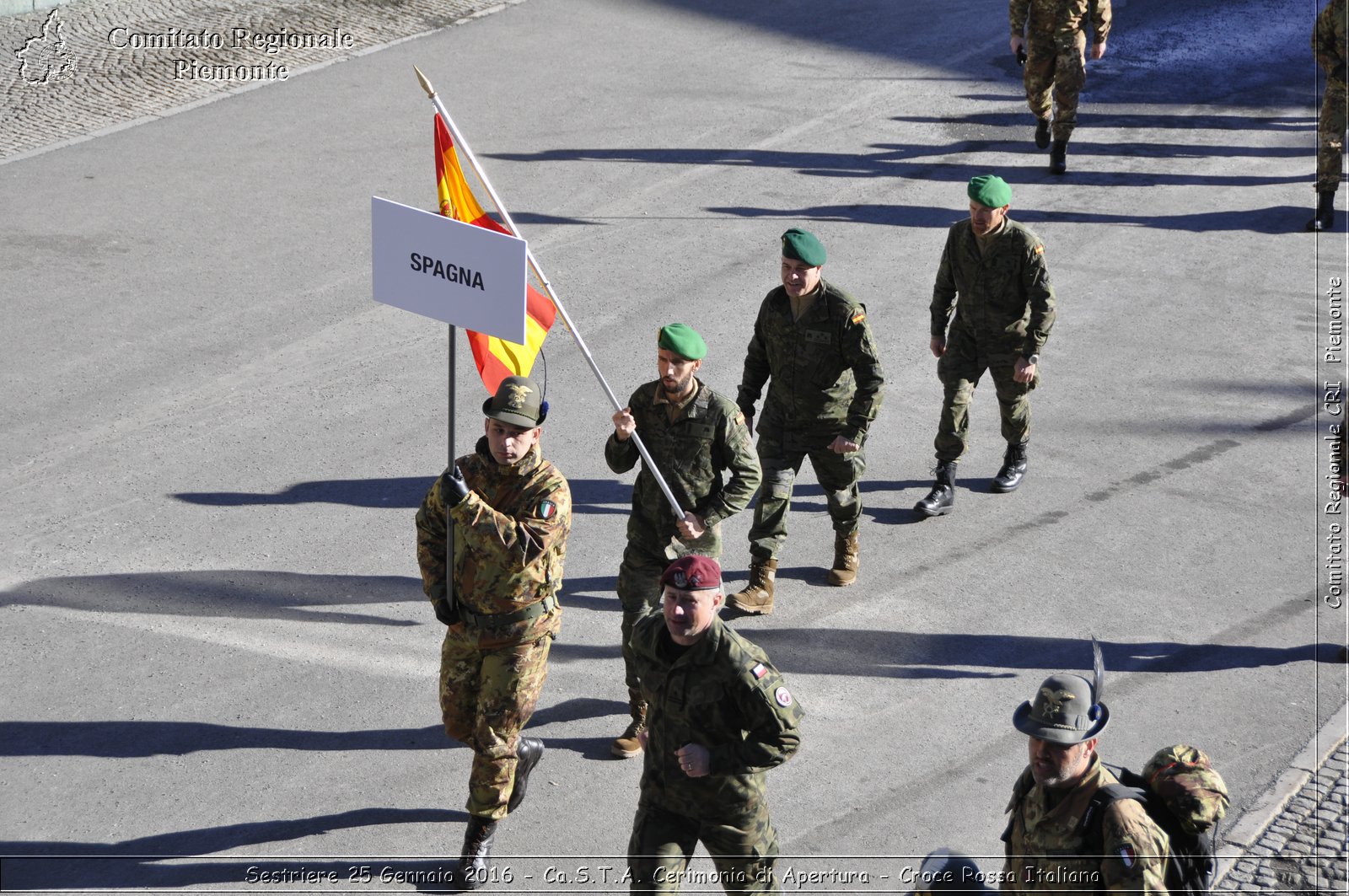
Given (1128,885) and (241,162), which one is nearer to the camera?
(1128,885)

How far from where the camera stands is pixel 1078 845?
189 inches

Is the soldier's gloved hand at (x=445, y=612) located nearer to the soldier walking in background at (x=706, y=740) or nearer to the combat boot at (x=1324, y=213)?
the soldier walking in background at (x=706, y=740)

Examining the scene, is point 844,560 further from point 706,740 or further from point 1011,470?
point 706,740

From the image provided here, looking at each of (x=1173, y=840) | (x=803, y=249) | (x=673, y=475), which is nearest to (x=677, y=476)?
(x=673, y=475)

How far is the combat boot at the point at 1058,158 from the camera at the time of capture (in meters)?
14.9

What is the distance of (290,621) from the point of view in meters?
8.32

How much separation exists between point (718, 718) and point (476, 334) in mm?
2352

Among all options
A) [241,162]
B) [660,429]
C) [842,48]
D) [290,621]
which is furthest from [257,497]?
[842,48]

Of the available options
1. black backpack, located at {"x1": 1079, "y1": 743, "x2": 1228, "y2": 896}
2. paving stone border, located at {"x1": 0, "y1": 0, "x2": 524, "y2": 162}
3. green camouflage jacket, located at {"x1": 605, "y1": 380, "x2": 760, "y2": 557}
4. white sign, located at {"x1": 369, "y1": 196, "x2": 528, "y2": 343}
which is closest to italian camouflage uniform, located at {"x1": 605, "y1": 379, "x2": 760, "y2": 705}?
green camouflage jacket, located at {"x1": 605, "y1": 380, "x2": 760, "y2": 557}

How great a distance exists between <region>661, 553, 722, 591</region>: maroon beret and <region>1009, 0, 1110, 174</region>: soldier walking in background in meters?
10.5

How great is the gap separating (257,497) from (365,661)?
1.97 metres

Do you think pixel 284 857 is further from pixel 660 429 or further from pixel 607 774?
pixel 660 429

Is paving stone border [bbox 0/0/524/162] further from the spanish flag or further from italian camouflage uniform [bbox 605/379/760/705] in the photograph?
italian camouflage uniform [bbox 605/379/760/705]

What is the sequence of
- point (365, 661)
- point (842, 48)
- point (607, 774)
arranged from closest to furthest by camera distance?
1. point (607, 774)
2. point (365, 661)
3. point (842, 48)
